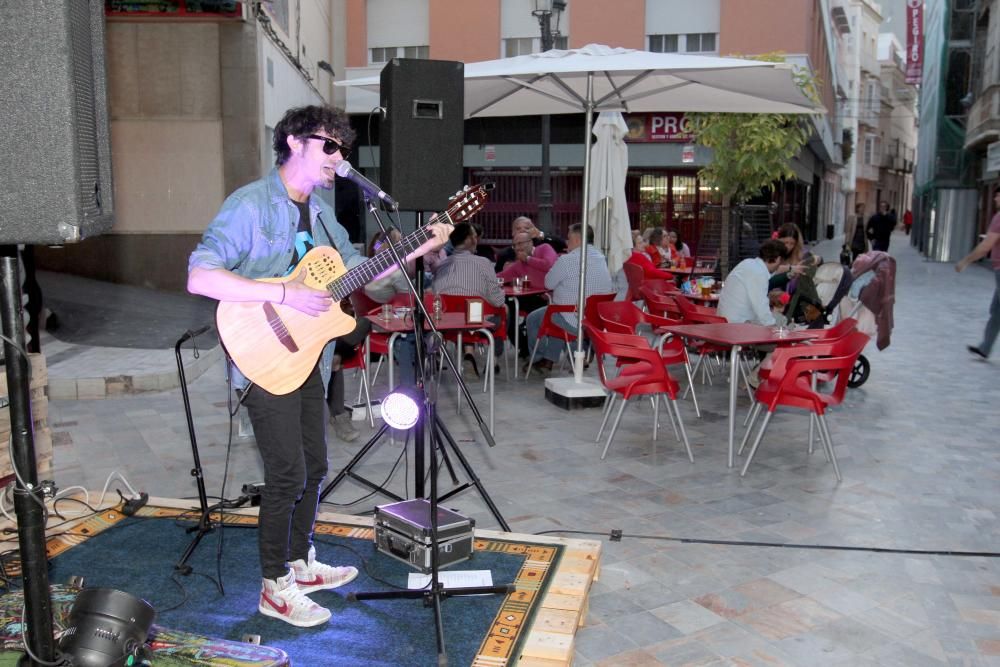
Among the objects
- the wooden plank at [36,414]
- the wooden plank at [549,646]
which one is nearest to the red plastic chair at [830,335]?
the wooden plank at [549,646]

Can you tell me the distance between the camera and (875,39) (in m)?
54.6

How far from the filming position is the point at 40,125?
1801mm

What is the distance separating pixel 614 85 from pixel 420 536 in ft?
15.4

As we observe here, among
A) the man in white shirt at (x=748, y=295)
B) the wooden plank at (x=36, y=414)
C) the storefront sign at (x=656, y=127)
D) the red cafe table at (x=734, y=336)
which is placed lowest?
the wooden plank at (x=36, y=414)

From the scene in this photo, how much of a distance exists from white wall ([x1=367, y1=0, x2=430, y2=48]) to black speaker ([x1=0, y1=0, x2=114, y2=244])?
63.9 ft

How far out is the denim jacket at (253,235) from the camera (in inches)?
111

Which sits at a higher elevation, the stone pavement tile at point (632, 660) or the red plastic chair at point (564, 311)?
the red plastic chair at point (564, 311)

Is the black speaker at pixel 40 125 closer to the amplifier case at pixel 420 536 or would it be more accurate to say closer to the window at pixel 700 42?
the amplifier case at pixel 420 536

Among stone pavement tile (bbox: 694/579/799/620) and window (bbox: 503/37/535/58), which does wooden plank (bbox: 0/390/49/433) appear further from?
window (bbox: 503/37/535/58)

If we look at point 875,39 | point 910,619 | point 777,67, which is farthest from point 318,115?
point 875,39

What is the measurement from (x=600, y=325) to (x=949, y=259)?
73.9 ft

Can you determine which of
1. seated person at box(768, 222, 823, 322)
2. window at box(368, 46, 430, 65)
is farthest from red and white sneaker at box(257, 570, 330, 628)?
window at box(368, 46, 430, 65)

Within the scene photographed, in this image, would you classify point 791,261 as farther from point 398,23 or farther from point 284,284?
point 398,23

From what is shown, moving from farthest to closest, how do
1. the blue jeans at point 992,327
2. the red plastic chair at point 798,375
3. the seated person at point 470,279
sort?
the blue jeans at point 992,327 < the seated person at point 470,279 < the red plastic chair at point 798,375
